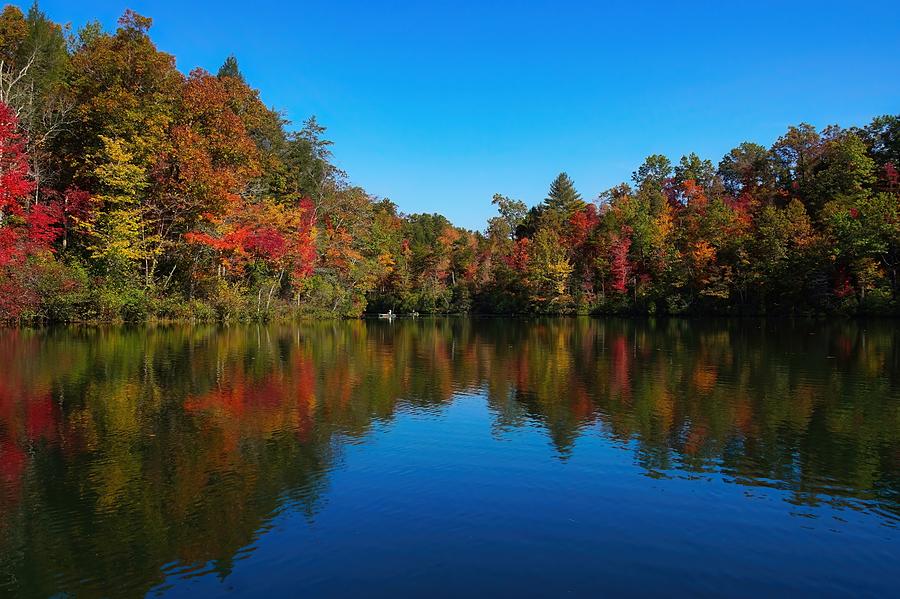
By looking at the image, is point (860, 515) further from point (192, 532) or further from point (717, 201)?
point (717, 201)

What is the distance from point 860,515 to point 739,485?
138 centimetres

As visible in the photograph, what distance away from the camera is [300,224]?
51656 mm

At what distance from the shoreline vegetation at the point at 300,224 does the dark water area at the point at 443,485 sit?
19.1m

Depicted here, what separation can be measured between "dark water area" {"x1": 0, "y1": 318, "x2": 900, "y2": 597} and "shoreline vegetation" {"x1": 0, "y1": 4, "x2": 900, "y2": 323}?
19132 millimetres

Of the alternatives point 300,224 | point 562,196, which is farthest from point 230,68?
point 562,196

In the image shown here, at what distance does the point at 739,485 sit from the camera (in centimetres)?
792

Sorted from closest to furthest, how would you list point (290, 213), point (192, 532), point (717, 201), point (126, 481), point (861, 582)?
point (861, 582) → point (192, 532) → point (126, 481) → point (290, 213) → point (717, 201)

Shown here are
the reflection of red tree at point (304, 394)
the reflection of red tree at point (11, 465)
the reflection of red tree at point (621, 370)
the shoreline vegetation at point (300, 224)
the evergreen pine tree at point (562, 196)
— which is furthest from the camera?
the evergreen pine tree at point (562, 196)

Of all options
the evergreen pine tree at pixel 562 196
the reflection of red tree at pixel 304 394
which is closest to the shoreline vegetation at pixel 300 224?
the evergreen pine tree at pixel 562 196

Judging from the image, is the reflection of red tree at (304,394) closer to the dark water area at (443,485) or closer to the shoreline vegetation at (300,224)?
the dark water area at (443,485)

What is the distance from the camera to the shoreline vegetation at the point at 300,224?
110ft

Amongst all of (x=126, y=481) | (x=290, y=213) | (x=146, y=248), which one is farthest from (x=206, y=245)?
(x=126, y=481)

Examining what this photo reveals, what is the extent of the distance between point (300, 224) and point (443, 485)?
46.6 m

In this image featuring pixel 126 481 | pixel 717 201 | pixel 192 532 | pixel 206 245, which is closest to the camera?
pixel 192 532
